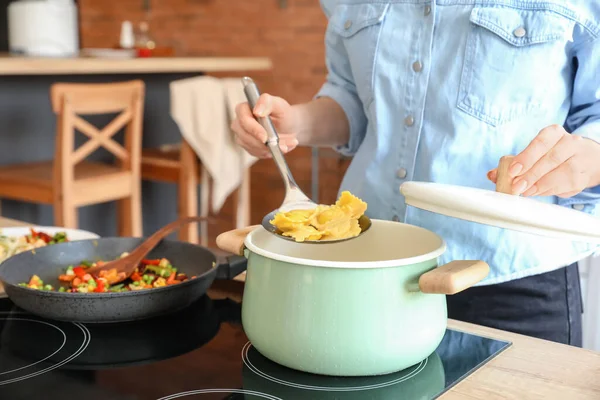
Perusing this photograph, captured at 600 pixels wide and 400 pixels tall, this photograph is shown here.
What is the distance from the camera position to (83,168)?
284 cm

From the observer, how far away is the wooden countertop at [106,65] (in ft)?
8.45

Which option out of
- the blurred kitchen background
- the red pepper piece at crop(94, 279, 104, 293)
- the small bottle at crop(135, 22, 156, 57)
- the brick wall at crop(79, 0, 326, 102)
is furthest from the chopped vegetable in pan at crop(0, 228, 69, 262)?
the brick wall at crop(79, 0, 326, 102)

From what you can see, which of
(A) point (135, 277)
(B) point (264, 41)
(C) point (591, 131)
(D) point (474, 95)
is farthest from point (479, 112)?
(B) point (264, 41)

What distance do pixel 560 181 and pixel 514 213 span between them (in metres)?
0.19

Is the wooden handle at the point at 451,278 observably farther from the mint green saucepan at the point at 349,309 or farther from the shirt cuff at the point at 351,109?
the shirt cuff at the point at 351,109

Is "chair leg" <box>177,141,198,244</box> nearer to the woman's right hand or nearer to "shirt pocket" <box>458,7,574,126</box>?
the woman's right hand

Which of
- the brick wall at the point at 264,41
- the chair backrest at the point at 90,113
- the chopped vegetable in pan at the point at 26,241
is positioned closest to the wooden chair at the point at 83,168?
the chair backrest at the point at 90,113


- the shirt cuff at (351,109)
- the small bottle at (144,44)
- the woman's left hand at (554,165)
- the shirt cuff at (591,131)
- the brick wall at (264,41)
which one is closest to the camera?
the woman's left hand at (554,165)

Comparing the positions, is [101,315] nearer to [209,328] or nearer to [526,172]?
[209,328]

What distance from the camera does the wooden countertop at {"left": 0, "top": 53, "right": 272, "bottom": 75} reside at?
8.45ft

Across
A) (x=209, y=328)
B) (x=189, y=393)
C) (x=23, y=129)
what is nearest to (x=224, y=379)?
(x=189, y=393)

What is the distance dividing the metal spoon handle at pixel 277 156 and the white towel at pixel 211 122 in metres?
1.96

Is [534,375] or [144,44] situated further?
[144,44]

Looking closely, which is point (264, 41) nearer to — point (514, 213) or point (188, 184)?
point (188, 184)
